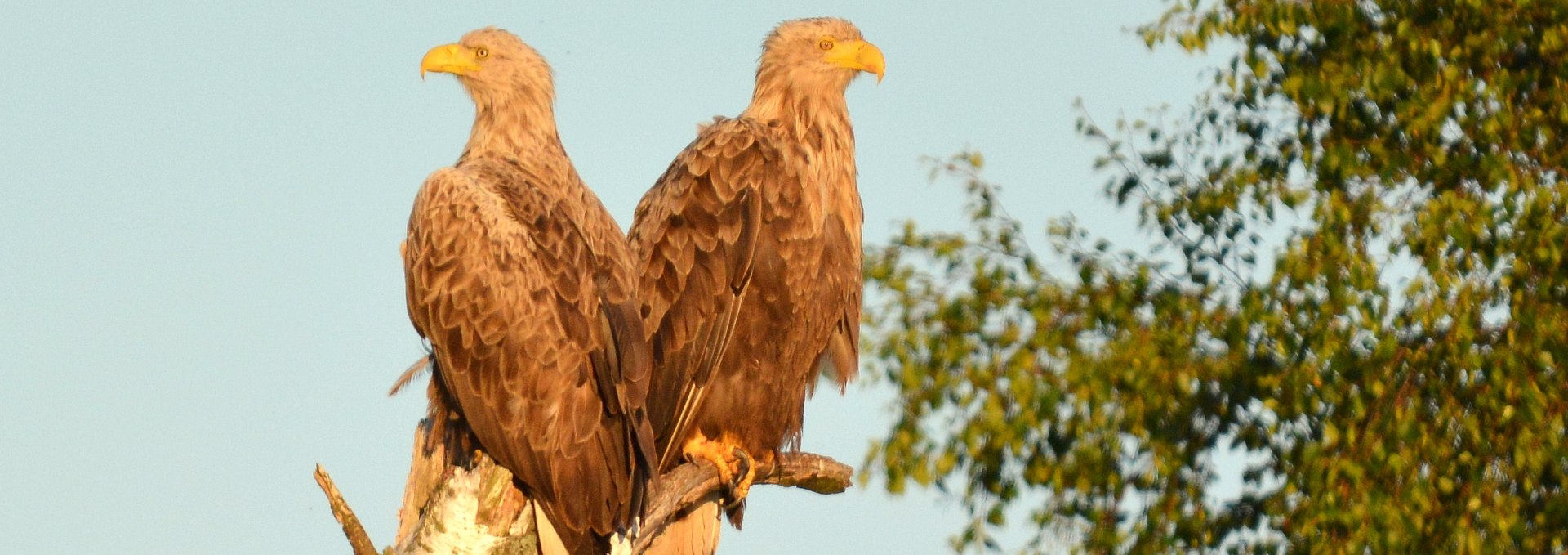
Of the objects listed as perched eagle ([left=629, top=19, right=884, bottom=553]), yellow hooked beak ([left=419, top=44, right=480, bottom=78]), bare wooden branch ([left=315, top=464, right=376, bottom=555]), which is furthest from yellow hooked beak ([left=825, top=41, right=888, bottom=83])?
bare wooden branch ([left=315, top=464, right=376, bottom=555])

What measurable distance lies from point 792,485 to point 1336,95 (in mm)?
3959

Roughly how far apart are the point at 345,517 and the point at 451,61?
9.28 feet

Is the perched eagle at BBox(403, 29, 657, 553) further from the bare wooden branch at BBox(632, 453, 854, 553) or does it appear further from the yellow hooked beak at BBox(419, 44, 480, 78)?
the yellow hooked beak at BBox(419, 44, 480, 78)

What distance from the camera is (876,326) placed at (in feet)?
34.3

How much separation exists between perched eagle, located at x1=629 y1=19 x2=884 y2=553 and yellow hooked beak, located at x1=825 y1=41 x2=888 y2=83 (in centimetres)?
35

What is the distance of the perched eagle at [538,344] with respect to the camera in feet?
21.1

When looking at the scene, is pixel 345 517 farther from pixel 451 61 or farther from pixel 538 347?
pixel 451 61

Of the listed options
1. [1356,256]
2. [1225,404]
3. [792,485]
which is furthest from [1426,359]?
[792,485]

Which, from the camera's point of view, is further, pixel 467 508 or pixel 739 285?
pixel 739 285

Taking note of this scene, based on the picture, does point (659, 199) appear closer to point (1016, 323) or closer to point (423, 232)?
point (423, 232)

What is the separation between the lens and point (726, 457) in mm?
7445

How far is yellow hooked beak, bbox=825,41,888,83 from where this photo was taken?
785 centimetres

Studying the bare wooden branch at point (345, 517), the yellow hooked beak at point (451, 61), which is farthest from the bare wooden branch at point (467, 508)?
the yellow hooked beak at point (451, 61)

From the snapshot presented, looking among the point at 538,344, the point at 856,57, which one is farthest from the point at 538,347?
the point at 856,57
